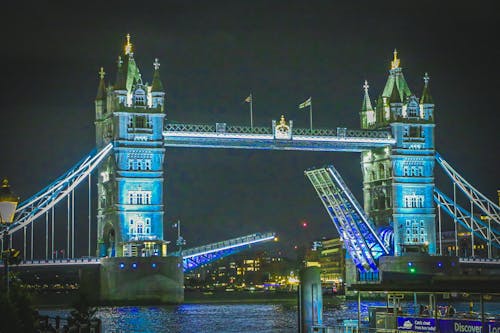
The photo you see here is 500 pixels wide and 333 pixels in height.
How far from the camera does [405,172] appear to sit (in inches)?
3600

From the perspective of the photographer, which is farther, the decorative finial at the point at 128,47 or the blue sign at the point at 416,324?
the decorative finial at the point at 128,47

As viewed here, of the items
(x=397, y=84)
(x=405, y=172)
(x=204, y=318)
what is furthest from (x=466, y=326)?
(x=397, y=84)

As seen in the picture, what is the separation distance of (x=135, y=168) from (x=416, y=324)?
52.1m

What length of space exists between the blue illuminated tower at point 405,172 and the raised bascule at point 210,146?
2.9 inches

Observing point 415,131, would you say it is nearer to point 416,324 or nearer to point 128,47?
point 128,47

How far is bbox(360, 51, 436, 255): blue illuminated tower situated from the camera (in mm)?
91000

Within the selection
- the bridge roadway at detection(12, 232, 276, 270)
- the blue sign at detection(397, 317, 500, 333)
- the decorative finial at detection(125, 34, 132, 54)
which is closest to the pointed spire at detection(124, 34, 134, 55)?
the decorative finial at detection(125, 34, 132, 54)

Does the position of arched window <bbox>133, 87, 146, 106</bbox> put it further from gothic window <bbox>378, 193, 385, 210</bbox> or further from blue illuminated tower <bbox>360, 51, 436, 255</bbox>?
gothic window <bbox>378, 193, 385, 210</bbox>

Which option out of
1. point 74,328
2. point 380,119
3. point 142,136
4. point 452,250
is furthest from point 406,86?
point 74,328

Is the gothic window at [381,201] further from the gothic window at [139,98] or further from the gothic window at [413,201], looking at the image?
the gothic window at [139,98]

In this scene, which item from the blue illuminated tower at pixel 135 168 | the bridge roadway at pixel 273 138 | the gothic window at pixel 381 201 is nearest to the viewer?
the blue illuminated tower at pixel 135 168

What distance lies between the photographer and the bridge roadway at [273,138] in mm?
82250

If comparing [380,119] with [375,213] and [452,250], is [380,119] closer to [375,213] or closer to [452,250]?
[375,213]

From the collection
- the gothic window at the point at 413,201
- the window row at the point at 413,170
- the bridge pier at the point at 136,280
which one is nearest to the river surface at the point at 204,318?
the bridge pier at the point at 136,280
